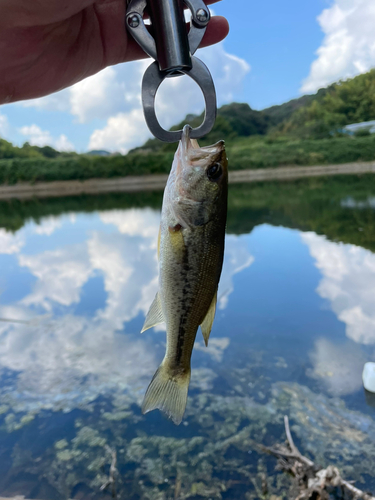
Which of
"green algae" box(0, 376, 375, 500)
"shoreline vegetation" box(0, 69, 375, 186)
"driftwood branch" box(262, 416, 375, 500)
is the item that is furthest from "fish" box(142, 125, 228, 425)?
"shoreline vegetation" box(0, 69, 375, 186)

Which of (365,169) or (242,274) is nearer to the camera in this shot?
(242,274)

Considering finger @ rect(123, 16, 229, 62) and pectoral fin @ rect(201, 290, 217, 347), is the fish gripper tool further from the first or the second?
pectoral fin @ rect(201, 290, 217, 347)

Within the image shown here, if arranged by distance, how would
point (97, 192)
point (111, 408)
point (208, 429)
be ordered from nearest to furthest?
1. point (208, 429)
2. point (111, 408)
3. point (97, 192)

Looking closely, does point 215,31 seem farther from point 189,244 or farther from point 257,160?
point 257,160

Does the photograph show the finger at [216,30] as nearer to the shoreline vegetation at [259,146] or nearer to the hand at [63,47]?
the hand at [63,47]

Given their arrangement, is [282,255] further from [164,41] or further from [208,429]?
[164,41]

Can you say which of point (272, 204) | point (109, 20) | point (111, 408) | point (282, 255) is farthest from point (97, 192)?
point (109, 20)

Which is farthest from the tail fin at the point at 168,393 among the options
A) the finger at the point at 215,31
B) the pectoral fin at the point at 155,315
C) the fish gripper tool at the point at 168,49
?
the finger at the point at 215,31
